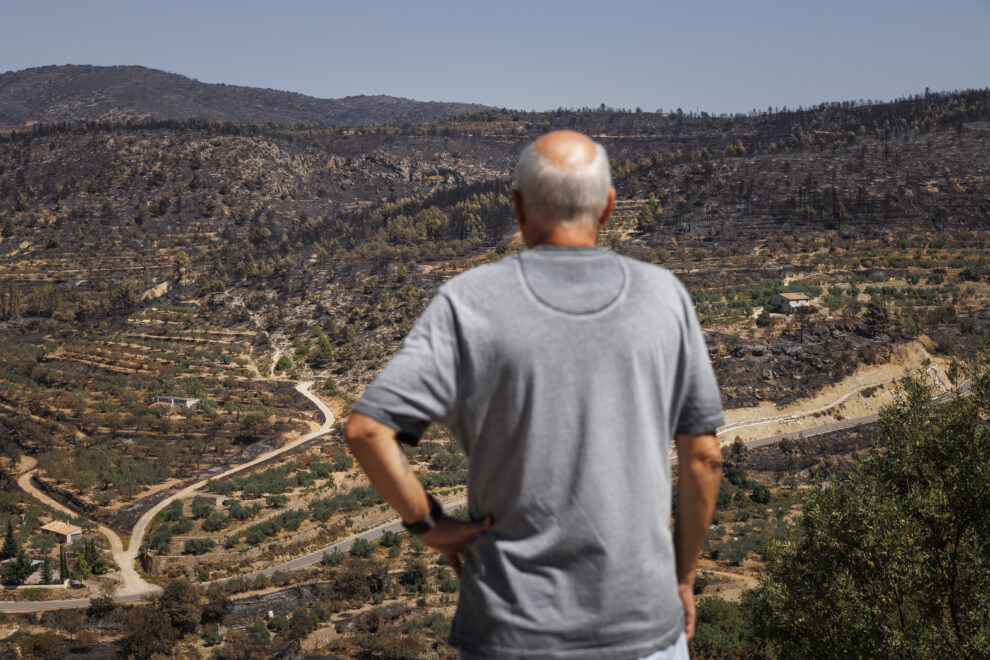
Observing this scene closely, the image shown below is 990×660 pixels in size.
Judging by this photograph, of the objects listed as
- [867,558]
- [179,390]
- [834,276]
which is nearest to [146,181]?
[179,390]

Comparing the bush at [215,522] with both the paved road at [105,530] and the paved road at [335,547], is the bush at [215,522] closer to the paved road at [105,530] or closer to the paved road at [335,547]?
the paved road at [105,530]

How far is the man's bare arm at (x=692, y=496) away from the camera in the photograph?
8.68ft

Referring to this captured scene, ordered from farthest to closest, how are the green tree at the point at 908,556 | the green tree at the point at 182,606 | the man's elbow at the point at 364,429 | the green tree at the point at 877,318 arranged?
1. the green tree at the point at 877,318
2. the green tree at the point at 182,606
3. the green tree at the point at 908,556
4. the man's elbow at the point at 364,429

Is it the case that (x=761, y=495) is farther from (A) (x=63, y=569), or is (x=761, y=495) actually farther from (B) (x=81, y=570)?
(A) (x=63, y=569)

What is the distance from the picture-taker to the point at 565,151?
253 centimetres

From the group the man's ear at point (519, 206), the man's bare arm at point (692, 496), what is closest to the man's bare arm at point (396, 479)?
the man's bare arm at point (692, 496)

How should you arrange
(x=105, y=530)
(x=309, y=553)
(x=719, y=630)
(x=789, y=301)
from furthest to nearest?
1. (x=789, y=301)
2. (x=105, y=530)
3. (x=309, y=553)
4. (x=719, y=630)

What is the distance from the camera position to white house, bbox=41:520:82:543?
119 ft

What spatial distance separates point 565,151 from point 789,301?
6549cm

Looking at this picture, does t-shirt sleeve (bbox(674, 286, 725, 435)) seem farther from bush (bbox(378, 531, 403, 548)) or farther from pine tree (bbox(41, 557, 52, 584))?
pine tree (bbox(41, 557, 52, 584))

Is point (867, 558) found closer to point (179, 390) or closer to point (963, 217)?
point (179, 390)

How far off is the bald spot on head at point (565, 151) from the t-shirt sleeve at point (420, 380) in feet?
2.07

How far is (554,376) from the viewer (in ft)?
7.66

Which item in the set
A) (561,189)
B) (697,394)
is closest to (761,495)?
(697,394)
